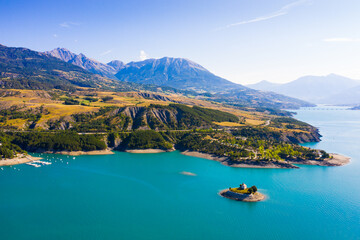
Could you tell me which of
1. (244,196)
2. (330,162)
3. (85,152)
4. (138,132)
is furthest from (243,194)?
(138,132)

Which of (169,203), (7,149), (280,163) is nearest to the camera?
(169,203)

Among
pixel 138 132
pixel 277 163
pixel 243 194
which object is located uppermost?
pixel 138 132

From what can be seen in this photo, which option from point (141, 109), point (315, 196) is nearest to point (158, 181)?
point (315, 196)

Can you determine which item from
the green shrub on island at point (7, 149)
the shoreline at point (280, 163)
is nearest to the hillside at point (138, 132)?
the green shrub on island at point (7, 149)

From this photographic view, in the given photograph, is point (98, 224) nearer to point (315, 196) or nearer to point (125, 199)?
point (125, 199)

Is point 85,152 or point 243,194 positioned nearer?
point 243,194

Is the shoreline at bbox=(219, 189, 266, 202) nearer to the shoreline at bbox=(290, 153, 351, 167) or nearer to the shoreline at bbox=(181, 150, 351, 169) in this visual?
the shoreline at bbox=(181, 150, 351, 169)

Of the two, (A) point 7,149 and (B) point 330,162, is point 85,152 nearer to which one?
(A) point 7,149
